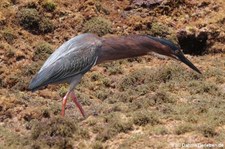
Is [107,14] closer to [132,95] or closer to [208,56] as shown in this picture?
[208,56]

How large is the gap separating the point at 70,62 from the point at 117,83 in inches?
189

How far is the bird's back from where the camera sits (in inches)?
Result: 399

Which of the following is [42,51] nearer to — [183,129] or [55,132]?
[55,132]

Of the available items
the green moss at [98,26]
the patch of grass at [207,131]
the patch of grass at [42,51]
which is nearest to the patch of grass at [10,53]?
the patch of grass at [42,51]

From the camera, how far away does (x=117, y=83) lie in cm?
1484

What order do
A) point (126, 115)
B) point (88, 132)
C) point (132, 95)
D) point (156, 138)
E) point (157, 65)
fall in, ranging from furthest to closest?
point (157, 65), point (132, 95), point (126, 115), point (88, 132), point (156, 138)

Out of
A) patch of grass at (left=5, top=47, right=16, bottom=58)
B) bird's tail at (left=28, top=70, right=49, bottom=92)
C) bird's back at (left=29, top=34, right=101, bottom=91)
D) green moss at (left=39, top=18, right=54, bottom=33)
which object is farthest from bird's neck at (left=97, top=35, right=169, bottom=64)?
green moss at (left=39, top=18, right=54, bottom=33)

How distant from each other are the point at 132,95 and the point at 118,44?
3.35m

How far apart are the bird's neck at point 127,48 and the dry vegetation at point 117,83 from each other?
1589mm

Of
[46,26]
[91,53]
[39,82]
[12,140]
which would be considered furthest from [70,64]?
[46,26]

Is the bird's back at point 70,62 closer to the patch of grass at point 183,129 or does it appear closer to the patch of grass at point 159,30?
the patch of grass at point 183,129

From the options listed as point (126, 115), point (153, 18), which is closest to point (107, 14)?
point (153, 18)

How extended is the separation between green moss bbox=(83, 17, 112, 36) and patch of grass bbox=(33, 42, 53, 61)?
6.70 feet

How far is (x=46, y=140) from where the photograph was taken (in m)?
9.62
